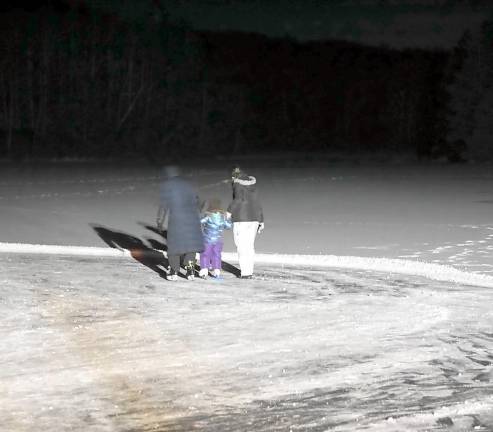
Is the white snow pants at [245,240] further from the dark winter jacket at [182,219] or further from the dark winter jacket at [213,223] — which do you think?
the dark winter jacket at [182,219]

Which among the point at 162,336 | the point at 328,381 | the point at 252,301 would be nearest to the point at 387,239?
the point at 252,301

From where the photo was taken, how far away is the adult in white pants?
46.5ft

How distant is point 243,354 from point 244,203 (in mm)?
4994

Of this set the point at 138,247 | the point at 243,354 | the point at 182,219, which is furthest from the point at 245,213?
the point at 138,247

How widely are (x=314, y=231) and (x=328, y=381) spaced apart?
14.0 m

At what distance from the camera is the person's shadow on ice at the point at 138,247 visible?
53.7ft

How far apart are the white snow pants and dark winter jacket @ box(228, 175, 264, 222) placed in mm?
78

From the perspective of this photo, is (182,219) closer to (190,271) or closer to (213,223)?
(213,223)

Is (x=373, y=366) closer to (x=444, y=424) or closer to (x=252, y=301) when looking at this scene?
(x=444, y=424)

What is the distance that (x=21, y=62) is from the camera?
7762 cm

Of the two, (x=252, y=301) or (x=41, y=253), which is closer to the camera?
(x=252, y=301)

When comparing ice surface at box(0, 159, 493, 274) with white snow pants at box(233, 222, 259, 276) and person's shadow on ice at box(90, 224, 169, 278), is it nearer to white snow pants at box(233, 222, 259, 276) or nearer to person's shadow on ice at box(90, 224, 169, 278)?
person's shadow on ice at box(90, 224, 169, 278)

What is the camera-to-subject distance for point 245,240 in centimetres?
1439

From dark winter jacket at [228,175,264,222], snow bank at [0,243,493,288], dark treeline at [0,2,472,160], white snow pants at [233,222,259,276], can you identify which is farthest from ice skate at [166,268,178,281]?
dark treeline at [0,2,472,160]
